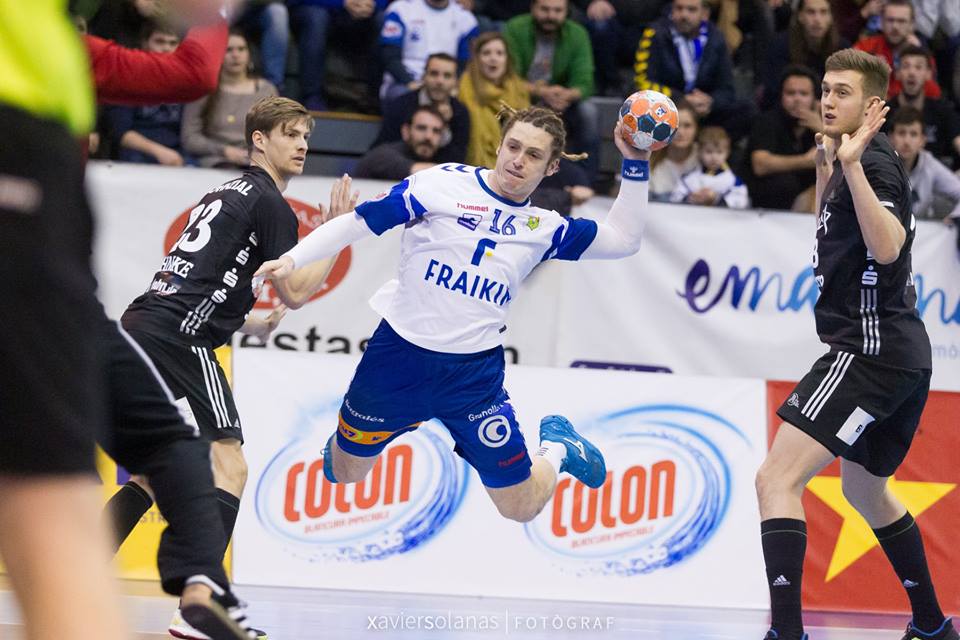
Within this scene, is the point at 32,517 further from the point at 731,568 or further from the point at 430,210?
the point at 731,568

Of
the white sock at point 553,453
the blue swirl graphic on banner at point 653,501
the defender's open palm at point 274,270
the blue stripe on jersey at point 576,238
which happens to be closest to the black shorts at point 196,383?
the defender's open palm at point 274,270

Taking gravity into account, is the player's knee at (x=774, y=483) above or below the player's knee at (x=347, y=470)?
above

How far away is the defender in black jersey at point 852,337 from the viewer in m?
5.04

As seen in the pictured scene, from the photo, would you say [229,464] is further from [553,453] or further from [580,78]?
[580,78]

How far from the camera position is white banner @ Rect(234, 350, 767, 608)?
23.2ft

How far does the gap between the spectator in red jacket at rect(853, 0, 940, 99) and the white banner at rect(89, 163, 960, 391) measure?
2239 mm

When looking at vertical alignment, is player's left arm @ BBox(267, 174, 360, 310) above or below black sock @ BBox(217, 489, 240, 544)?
above

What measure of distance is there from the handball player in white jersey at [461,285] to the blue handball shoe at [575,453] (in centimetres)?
60

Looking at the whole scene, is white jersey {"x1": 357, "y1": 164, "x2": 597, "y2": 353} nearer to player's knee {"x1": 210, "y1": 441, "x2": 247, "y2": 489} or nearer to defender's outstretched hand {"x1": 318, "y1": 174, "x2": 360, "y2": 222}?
defender's outstretched hand {"x1": 318, "y1": 174, "x2": 360, "y2": 222}

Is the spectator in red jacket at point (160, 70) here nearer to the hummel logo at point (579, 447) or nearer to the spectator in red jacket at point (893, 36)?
the hummel logo at point (579, 447)

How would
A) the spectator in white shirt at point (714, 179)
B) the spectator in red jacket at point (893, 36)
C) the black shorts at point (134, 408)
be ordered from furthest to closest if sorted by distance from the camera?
the spectator in red jacket at point (893, 36)
the spectator in white shirt at point (714, 179)
the black shorts at point (134, 408)

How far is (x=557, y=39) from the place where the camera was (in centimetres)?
1059

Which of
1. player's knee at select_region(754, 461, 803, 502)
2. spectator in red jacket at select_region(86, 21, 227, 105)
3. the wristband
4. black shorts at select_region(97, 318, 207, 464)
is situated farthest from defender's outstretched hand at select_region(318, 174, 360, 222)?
black shorts at select_region(97, 318, 207, 464)

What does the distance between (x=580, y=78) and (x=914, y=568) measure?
19.0 ft
